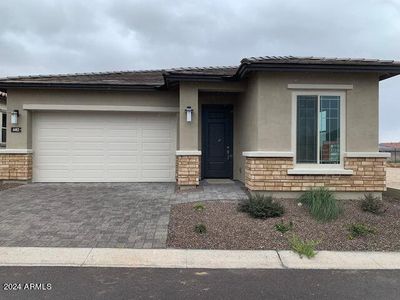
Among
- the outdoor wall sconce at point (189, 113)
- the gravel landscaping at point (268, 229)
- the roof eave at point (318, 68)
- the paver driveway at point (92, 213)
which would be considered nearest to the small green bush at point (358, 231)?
the gravel landscaping at point (268, 229)

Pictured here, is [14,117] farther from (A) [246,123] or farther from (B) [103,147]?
(A) [246,123]

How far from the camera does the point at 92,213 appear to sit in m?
8.69

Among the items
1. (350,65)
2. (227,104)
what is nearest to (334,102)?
(350,65)

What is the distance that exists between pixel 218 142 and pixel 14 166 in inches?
256

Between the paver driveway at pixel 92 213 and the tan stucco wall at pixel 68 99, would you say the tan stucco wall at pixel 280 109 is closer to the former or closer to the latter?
the paver driveway at pixel 92 213

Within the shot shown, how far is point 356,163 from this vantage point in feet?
32.5

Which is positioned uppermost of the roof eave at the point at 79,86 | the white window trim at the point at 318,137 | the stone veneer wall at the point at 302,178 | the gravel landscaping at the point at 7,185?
the roof eave at the point at 79,86

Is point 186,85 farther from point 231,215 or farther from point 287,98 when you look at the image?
point 231,215

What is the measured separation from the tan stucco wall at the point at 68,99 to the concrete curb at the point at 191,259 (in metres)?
6.60

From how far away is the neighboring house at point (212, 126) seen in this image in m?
9.81

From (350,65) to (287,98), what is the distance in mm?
1664

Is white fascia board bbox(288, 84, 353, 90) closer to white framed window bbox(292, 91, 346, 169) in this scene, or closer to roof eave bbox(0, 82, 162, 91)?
white framed window bbox(292, 91, 346, 169)

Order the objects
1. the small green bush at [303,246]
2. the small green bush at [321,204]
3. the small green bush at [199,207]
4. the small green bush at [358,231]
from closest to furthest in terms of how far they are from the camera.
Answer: the small green bush at [303,246] < the small green bush at [358,231] < the small green bush at [321,204] < the small green bush at [199,207]

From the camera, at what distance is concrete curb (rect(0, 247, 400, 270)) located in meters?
6.02
